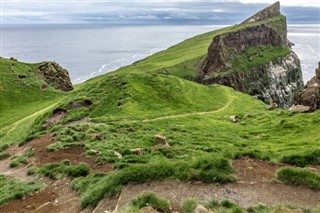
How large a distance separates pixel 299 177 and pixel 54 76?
3030 inches

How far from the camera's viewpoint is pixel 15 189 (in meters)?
20.6

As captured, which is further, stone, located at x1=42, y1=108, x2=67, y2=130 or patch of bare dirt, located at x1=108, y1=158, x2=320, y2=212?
stone, located at x1=42, y1=108, x2=67, y2=130

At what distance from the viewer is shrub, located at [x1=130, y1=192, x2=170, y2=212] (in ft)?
45.7

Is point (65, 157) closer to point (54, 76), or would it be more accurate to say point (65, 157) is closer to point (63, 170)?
point (63, 170)

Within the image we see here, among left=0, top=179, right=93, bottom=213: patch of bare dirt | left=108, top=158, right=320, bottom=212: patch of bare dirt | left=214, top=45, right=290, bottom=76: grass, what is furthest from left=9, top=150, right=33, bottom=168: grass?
left=214, top=45, right=290, bottom=76: grass

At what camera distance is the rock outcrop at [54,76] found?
273 ft

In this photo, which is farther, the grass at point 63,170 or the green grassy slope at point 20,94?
the green grassy slope at point 20,94

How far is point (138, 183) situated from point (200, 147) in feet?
38.4

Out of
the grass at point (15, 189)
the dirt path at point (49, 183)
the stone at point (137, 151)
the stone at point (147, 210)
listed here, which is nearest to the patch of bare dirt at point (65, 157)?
the dirt path at point (49, 183)

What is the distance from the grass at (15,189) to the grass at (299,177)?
13813 millimetres

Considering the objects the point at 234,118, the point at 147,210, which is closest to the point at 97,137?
the point at 147,210

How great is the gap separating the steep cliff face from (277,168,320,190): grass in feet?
417

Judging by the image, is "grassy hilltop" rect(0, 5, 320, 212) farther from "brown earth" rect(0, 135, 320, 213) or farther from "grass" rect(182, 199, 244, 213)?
"grass" rect(182, 199, 244, 213)

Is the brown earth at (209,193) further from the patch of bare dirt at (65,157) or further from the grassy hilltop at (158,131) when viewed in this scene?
the patch of bare dirt at (65,157)
